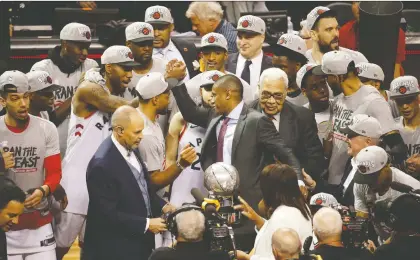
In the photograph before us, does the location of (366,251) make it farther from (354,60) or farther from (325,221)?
(354,60)

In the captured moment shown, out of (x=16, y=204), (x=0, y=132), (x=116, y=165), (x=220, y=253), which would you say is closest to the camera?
(x=220, y=253)

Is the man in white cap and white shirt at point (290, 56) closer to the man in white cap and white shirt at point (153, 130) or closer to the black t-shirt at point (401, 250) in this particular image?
the man in white cap and white shirt at point (153, 130)

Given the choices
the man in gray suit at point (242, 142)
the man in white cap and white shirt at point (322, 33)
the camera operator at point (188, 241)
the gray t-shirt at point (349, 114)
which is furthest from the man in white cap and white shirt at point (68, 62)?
the camera operator at point (188, 241)

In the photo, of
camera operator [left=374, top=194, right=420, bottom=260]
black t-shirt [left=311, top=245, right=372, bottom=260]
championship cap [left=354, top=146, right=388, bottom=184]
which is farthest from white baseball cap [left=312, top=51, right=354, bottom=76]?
black t-shirt [left=311, top=245, right=372, bottom=260]

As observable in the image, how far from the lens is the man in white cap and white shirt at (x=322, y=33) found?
9.15 metres

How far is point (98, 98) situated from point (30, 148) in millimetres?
667

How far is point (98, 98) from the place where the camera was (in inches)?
323

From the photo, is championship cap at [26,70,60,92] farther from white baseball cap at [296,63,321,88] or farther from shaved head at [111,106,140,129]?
white baseball cap at [296,63,321,88]

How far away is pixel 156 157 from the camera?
7.89 metres

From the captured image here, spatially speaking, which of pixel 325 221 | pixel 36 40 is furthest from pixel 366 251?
pixel 36 40

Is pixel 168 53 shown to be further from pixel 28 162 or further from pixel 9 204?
pixel 9 204

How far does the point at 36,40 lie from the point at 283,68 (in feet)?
8.96

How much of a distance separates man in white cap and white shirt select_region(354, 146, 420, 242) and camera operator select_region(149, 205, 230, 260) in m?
1.53

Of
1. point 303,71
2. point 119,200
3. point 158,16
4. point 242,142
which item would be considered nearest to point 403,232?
point 242,142
